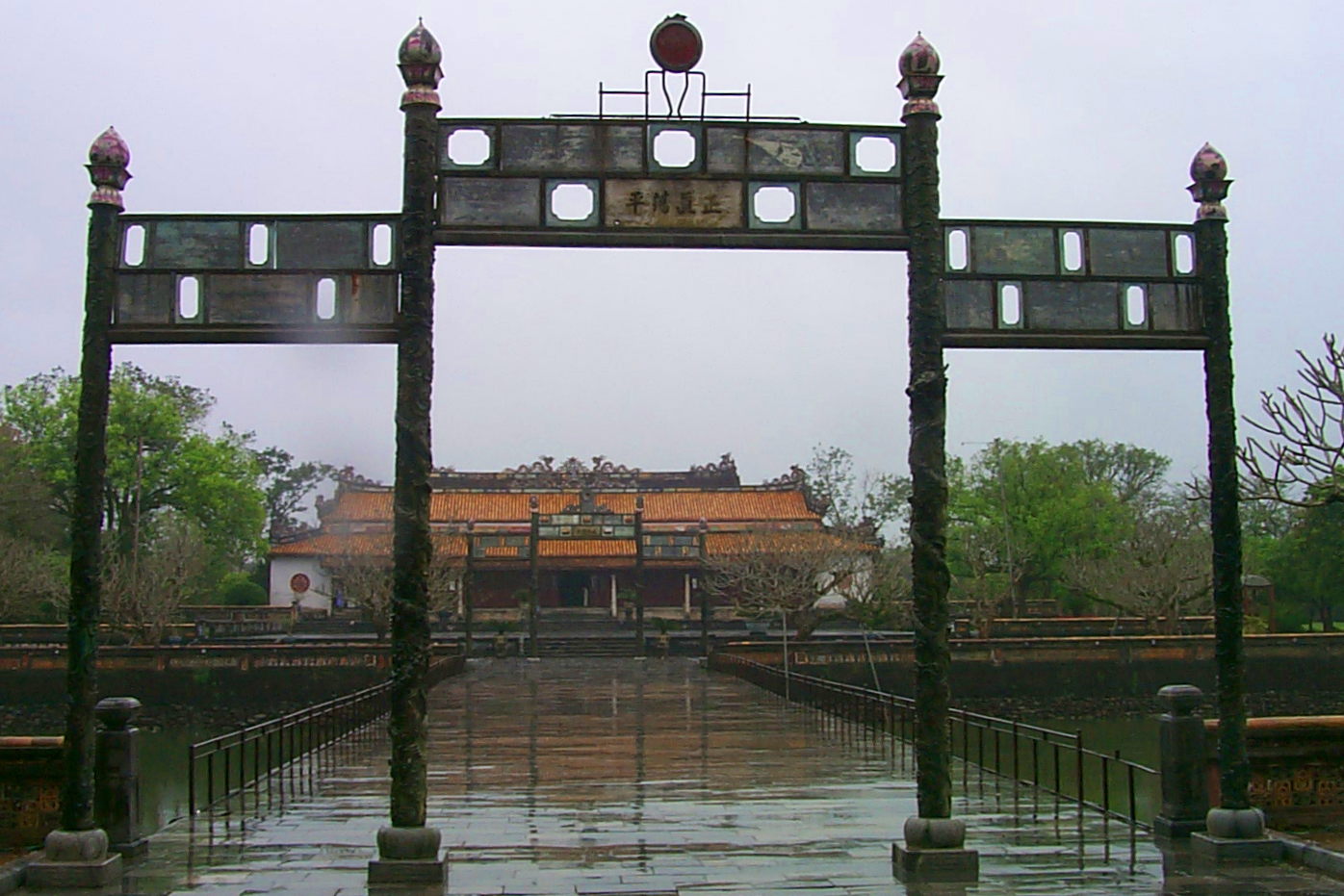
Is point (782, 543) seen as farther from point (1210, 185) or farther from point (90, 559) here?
point (90, 559)

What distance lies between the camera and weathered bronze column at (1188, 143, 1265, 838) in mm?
10273

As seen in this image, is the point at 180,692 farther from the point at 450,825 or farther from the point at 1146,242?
the point at 1146,242

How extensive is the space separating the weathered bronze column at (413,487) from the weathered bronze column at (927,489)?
3.41m

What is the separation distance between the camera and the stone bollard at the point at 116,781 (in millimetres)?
10398

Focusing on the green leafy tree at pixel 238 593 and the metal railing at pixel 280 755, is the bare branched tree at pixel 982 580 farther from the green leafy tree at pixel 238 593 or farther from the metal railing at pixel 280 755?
the green leafy tree at pixel 238 593

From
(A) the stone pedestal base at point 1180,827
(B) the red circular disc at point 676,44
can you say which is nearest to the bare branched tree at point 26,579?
(B) the red circular disc at point 676,44

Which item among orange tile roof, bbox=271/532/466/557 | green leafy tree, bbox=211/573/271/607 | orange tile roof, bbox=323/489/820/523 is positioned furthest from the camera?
orange tile roof, bbox=323/489/820/523

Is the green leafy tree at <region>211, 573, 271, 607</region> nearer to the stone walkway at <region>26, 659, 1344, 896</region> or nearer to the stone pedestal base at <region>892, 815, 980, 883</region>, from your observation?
the stone walkway at <region>26, 659, 1344, 896</region>

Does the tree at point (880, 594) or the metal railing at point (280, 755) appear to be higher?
the tree at point (880, 594)

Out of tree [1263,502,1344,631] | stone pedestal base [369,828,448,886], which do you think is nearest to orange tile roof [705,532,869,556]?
tree [1263,502,1344,631]

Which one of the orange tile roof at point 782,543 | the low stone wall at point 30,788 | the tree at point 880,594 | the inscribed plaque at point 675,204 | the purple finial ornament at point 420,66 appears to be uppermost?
the purple finial ornament at point 420,66

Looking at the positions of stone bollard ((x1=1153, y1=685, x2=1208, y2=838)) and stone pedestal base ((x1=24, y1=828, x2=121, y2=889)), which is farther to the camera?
stone bollard ((x1=1153, y1=685, x2=1208, y2=838))

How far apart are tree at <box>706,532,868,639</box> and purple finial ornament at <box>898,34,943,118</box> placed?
108 ft

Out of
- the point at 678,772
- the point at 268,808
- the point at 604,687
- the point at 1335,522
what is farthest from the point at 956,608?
the point at 268,808
